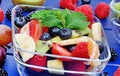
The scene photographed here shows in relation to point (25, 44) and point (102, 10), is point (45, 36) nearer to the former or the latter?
point (25, 44)

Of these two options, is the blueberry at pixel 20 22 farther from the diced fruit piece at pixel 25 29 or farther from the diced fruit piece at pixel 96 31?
the diced fruit piece at pixel 96 31

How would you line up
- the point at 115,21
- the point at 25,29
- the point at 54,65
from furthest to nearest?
the point at 115,21 < the point at 25,29 < the point at 54,65

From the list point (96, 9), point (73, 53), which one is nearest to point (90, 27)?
point (73, 53)

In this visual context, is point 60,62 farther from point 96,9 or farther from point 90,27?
point 96,9

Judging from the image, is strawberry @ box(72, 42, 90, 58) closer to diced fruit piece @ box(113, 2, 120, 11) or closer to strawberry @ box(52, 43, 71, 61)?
strawberry @ box(52, 43, 71, 61)

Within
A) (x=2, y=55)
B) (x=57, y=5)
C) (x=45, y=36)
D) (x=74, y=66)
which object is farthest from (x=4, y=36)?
(x=57, y=5)

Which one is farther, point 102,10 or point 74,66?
point 102,10
